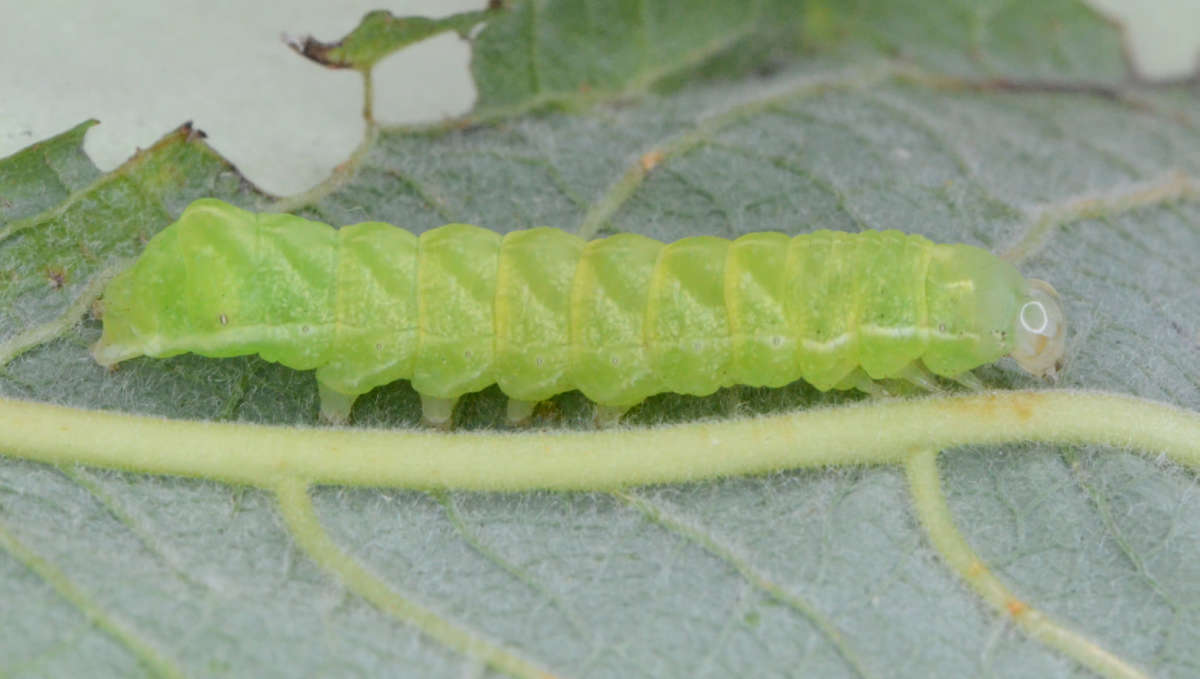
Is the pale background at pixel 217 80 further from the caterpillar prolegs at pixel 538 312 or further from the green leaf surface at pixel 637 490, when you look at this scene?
the caterpillar prolegs at pixel 538 312

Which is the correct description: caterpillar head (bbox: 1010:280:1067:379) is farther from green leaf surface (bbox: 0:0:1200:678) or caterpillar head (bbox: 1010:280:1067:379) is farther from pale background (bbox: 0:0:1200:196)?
pale background (bbox: 0:0:1200:196)

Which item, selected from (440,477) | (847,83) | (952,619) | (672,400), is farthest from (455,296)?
(847,83)

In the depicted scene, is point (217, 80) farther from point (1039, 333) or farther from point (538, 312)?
point (1039, 333)

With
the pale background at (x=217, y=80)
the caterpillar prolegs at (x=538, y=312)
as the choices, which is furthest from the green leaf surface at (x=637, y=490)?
the caterpillar prolegs at (x=538, y=312)

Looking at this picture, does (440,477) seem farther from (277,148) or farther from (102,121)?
(102,121)

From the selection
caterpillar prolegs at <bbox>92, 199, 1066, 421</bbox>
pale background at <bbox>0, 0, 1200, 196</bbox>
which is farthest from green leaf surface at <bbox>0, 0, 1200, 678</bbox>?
caterpillar prolegs at <bbox>92, 199, 1066, 421</bbox>

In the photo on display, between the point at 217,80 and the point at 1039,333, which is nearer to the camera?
the point at 1039,333

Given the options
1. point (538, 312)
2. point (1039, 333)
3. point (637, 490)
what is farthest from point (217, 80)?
point (1039, 333)
